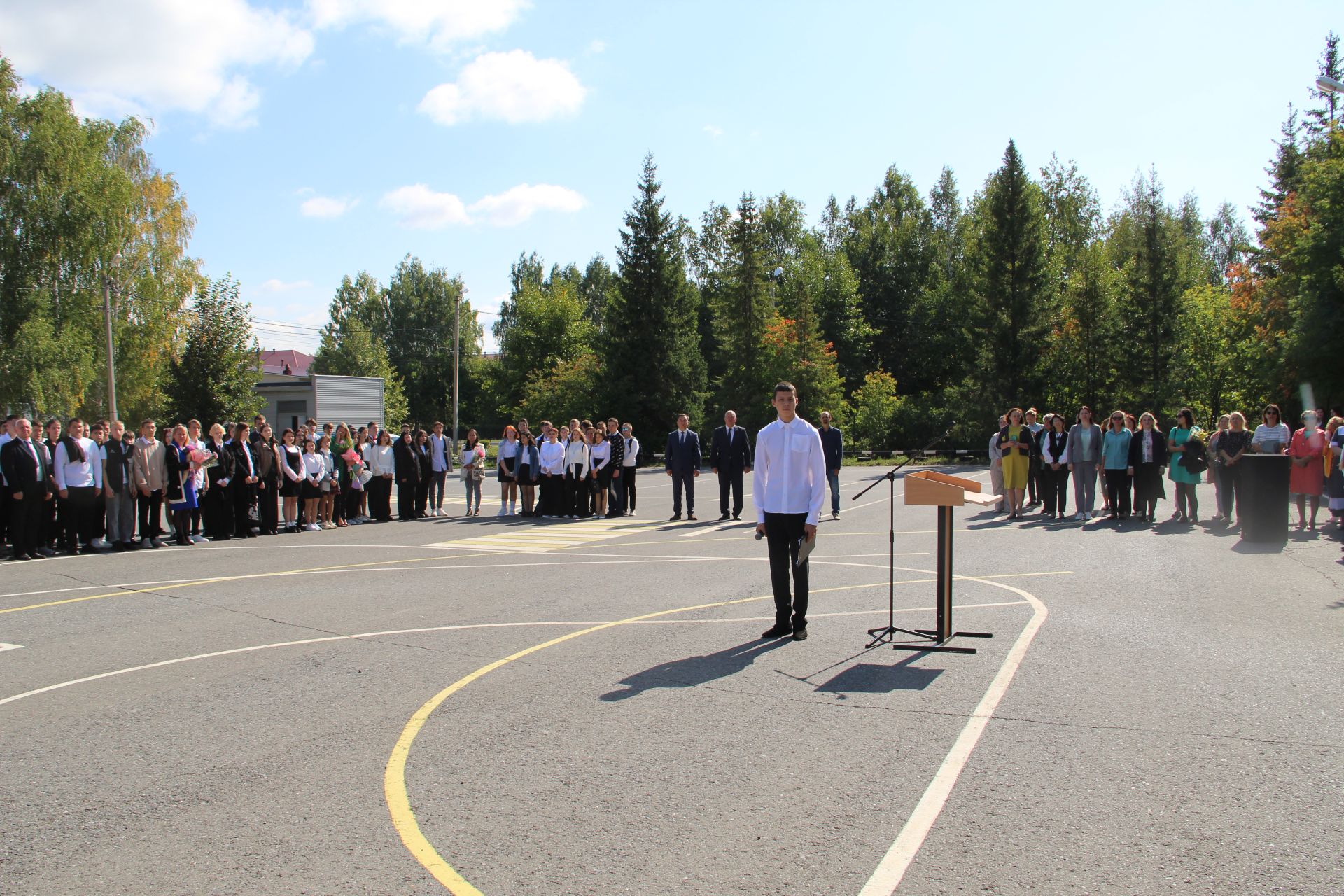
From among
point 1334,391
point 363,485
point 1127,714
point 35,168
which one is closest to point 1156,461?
point 1127,714

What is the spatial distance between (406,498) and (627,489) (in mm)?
4859

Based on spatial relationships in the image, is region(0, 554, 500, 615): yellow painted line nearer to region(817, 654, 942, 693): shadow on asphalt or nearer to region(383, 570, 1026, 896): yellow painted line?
region(383, 570, 1026, 896): yellow painted line

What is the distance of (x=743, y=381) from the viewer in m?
60.9

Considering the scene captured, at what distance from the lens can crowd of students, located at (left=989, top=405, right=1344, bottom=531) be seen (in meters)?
16.2

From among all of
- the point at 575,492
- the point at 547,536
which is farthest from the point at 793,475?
the point at 575,492

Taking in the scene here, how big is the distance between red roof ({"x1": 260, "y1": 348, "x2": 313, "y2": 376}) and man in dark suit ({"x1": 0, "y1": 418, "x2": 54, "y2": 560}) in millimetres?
85244

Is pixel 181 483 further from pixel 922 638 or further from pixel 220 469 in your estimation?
pixel 922 638

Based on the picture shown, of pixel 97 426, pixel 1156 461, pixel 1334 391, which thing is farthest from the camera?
pixel 1334 391

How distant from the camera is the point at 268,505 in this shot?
18.3m

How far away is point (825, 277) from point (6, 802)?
72709 millimetres

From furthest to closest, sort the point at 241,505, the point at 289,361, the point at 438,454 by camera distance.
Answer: the point at 289,361 → the point at 438,454 → the point at 241,505

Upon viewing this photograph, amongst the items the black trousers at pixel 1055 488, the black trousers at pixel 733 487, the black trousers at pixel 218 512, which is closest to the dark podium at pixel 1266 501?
the black trousers at pixel 1055 488

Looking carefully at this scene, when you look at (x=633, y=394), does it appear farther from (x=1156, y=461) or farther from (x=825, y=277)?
(x=1156, y=461)

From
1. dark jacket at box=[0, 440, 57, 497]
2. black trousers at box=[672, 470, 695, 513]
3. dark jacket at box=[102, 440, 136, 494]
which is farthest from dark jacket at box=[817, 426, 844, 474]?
dark jacket at box=[0, 440, 57, 497]
